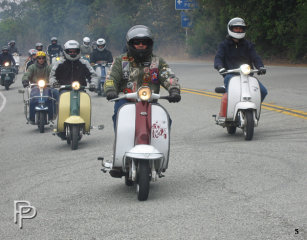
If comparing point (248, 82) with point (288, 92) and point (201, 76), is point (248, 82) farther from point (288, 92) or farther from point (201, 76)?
point (201, 76)

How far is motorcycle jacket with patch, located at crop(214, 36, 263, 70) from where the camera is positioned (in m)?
12.3

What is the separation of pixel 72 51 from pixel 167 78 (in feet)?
17.4

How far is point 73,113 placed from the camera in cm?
1226

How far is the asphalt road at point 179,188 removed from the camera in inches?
240

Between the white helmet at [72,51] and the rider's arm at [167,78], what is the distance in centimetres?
507

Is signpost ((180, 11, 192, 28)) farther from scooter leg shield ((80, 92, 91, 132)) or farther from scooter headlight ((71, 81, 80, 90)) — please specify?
scooter headlight ((71, 81, 80, 90))

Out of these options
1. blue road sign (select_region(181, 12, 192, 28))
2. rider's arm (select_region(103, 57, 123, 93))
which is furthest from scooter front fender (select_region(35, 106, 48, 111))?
blue road sign (select_region(181, 12, 192, 28))

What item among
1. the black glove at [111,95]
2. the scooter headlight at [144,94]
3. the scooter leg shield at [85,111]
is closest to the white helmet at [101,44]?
the scooter leg shield at [85,111]

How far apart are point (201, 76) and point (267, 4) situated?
783 cm

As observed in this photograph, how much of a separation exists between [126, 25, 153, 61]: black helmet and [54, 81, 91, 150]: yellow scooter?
13.9 feet

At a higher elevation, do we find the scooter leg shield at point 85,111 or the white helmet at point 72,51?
the white helmet at point 72,51

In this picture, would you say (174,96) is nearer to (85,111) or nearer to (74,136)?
(74,136)

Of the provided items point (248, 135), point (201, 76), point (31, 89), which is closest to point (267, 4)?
point (201, 76)

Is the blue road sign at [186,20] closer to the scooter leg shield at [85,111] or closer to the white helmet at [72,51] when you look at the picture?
the white helmet at [72,51]
